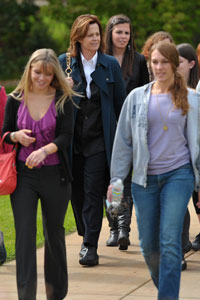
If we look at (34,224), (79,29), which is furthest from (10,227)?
(34,224)

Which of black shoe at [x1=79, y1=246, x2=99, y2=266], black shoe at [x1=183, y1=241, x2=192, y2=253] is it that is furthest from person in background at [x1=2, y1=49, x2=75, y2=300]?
black shoe at [x1=183, y1=241, x2=192, y2=253]

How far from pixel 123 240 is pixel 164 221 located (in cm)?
240

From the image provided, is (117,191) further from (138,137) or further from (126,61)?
(126,61)

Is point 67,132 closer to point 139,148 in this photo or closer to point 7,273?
point 139,148

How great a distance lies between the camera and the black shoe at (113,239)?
762 centimetres

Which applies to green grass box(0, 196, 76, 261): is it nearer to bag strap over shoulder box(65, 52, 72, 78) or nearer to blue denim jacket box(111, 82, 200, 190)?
bag strap over shoulder box(65, 52, 72, 78)

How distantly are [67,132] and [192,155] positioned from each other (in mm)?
870

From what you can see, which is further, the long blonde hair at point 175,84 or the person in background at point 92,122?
the person in background at point 92,122

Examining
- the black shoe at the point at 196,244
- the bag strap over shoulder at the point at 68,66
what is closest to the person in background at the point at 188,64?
the black shoe at the point at 196,244

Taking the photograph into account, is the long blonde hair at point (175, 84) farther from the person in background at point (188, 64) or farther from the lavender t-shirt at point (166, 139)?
the person in background at point (188, 64)

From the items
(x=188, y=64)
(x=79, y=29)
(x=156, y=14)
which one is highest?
(x=79, y=29)

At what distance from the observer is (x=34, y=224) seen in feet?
16.9

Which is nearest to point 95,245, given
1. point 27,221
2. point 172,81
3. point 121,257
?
point 121,257

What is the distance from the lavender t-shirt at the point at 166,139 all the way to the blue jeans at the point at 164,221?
0.18 feet
